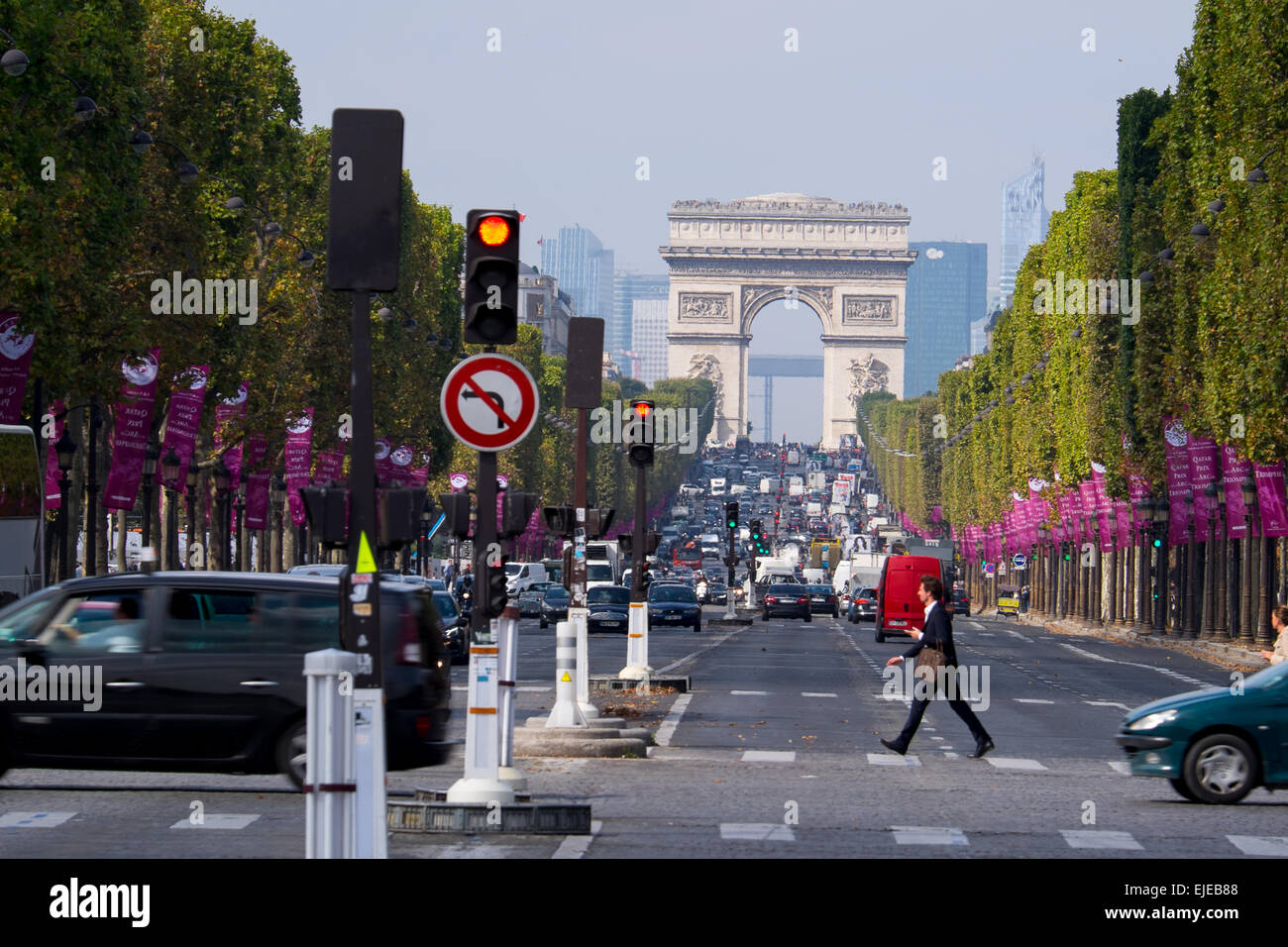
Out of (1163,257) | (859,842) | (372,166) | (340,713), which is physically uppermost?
(1163,257)

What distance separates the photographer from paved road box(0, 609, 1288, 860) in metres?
14.2

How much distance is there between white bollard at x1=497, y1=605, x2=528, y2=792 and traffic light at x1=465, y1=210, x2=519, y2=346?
241 cm

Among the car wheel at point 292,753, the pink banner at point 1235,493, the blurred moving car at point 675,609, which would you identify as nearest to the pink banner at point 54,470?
the blurred moving car at point 675,609

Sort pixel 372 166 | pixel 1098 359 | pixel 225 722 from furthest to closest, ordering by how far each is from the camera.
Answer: pixel 1098 359
pixel 225 722
pixel 372 166

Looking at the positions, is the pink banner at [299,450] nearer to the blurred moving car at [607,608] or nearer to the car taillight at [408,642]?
the blurred moving car at [607,608]

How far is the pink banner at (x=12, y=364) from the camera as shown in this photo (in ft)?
111

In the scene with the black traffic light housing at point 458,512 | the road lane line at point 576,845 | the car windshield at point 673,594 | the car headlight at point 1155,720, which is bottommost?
the car windshield at point 673,594

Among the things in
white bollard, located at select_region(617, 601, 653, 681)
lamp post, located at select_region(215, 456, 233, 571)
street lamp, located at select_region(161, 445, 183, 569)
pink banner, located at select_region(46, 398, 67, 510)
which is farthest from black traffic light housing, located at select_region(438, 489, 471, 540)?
lamp post, located at select_region(215, 456, 233, 571)

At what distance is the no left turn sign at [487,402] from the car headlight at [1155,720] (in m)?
6.19

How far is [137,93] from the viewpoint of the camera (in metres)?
38.9

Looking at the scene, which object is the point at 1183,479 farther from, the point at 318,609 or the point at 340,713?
the point at 340,713

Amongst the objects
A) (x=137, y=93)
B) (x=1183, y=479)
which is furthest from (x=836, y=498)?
(x=137, y=93)

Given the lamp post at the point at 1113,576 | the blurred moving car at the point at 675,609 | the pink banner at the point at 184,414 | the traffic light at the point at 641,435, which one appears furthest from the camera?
the lamp post at the point at 1113,576
